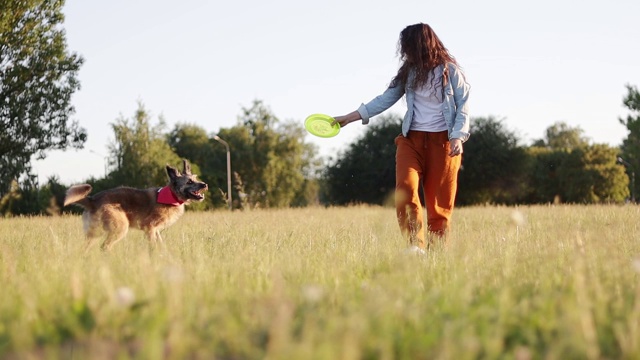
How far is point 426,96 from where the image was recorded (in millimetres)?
7395

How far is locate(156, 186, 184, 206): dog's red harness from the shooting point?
915 cm

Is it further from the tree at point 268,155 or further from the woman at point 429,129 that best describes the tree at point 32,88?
the tree at point 268,155

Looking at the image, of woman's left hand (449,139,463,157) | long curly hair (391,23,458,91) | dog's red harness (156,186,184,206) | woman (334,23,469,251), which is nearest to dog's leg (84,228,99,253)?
dog's red harness (156,186,184,206)

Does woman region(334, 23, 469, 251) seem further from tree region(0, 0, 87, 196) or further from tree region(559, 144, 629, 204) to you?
tree region(559, 144, 629, 204)

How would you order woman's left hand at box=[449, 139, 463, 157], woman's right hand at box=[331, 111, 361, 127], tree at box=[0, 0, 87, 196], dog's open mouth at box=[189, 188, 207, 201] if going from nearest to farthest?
1. woman's left hand at box=[449, 139, 463, 157]
2. woman's right hand at box=[331, 111, 361, 127]
3. dog's open mouth at box=[189, 188, 207, 201]
4. tree at box=[0, 0, 87, 196]

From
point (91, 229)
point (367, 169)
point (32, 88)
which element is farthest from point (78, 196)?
point (367, 169)

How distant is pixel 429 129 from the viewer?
732 cm

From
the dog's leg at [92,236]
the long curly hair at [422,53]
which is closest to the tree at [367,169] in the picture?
the dog's leg at [92,236]

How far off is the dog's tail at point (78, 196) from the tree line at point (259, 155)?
38.4 feet

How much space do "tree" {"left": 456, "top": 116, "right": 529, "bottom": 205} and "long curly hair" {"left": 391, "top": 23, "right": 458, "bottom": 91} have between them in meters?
45.2

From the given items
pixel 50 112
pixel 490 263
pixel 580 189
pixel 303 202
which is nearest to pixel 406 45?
pixel 490 263

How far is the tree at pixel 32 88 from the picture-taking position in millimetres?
23281

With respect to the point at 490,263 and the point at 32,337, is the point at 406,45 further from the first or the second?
the point at 32,337

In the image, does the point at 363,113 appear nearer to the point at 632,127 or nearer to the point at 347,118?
Answer: the point at 347,118
